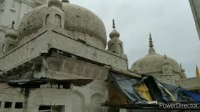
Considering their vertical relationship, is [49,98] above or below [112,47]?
below

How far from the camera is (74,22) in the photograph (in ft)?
44.6

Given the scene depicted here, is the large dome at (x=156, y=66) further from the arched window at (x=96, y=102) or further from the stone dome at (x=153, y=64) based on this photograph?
the arched window at (x=96, y=102)

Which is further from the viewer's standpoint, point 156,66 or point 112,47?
point 156,66

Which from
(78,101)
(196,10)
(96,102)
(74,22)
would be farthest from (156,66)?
(196,10)

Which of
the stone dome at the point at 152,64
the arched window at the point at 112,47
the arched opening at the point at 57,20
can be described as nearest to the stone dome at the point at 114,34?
the arched window at the point at 112,47

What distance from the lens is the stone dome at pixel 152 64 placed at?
26.5 metres

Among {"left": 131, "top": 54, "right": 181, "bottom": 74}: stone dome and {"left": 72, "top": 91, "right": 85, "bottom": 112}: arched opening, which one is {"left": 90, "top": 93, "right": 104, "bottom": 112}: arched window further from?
{"left": 131, "top": 54, "right": 181, "bottom": 74}: stone dome

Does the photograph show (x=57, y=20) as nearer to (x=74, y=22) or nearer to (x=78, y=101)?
(x=74, y=22)

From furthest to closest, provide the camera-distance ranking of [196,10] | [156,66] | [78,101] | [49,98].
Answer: [156,66] < [78,101] < [49,98] < [196,10]

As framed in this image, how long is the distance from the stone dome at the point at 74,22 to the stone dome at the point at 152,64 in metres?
13.2

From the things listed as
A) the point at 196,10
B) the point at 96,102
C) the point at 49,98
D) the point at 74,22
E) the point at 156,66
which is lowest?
the point at 96,102

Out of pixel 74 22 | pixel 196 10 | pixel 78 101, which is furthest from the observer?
pixel 74 22

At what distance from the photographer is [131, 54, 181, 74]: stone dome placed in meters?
26.5

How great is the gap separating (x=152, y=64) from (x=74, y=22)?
16109mm
